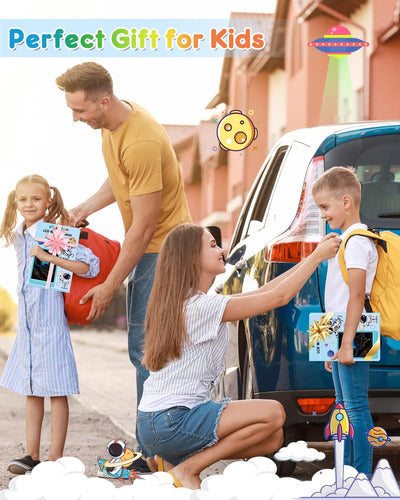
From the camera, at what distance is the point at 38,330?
582 cm

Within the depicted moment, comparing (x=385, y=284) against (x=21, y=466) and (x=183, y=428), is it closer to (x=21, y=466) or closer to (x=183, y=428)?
(x=183, y=428)

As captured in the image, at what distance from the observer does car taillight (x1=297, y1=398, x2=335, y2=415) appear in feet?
16.4

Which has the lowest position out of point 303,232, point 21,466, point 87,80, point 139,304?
point 21,466

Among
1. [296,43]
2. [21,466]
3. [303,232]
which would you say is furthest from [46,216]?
[296,43]

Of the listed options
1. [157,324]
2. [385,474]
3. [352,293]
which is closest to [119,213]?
[157,324]

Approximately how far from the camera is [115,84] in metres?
5.48

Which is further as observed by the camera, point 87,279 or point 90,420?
point 90,420

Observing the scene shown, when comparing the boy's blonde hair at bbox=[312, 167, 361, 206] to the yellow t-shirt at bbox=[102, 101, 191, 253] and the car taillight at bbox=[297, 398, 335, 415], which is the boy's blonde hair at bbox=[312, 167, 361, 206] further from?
the yellow t-shirt at bbox=[102, 101, 191, 253]

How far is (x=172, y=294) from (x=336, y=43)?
144cm

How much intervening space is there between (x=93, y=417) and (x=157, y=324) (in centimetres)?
476

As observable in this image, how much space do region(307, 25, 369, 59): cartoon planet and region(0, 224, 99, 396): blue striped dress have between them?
63.2 inches

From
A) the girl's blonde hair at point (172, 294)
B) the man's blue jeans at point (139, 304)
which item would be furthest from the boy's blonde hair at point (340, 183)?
the man's blue jeans at point (139, 304)

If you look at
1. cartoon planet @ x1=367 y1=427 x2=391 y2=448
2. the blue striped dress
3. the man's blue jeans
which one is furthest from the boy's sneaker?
cartoon planet @ x1=367 y1=427 x2=391 y2=448

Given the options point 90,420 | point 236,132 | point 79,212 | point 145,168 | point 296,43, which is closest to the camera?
point 236,132
